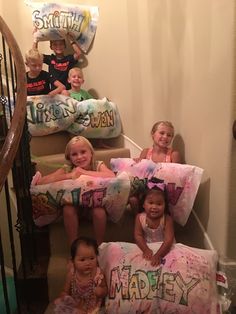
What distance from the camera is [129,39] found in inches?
114

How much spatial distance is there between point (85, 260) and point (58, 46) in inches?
87.6

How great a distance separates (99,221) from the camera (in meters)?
2.02

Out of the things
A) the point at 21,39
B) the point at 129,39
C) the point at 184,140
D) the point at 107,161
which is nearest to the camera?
the point at 184,140

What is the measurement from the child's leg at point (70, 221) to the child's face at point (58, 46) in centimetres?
183

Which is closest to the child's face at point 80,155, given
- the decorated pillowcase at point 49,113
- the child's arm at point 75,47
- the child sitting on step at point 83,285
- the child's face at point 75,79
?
the decorated pillowcase at point 49,113

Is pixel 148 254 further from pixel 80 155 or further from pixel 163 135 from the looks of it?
pixel 163 135

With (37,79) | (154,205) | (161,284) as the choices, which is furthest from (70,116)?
(161,284)

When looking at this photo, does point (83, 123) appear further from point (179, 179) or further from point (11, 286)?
point (11, 286)

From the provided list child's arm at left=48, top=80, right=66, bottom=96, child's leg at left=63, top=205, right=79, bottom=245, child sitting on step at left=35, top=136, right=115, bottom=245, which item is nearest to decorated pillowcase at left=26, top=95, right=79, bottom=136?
child's arm at left=48, top=80, right=66, bottom=96

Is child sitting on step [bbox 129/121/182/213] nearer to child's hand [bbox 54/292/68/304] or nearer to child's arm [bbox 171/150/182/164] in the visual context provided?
child's arm [bbox 171/150/182/164]

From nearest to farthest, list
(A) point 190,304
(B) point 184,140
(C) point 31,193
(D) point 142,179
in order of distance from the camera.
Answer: (A) point 190,304 < (C) point 31,193 < (D) point 142,179 < (B) point 184,140

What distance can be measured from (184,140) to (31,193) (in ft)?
3.30

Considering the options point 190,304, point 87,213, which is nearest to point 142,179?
point 87,213

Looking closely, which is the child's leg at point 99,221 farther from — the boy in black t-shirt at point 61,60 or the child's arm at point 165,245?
the boy in black t-shirt at point 61,60
